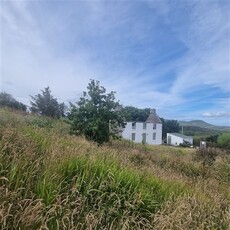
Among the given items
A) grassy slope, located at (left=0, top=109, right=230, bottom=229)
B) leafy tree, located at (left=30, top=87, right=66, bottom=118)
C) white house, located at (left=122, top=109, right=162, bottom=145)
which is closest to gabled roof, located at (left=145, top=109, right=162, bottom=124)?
white house, located at (left=122, top=109, right=162, bottom=145)

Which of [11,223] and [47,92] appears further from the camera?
[47,92]

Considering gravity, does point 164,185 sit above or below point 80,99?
below

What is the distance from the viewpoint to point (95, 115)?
1469 cm

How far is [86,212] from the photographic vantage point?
10.1 feet

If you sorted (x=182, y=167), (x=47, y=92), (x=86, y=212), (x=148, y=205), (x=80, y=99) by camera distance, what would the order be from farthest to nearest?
(x=47, y=92)
(x=80, y=99)
(x=182, y=167)
(x=148, y=205)
(x=86, y=212)

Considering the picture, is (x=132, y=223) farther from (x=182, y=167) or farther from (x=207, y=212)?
(x=182, y=167)

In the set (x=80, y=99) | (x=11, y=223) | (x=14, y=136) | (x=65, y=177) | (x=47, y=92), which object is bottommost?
(x=11, y=223)

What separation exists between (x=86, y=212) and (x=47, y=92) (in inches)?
1463

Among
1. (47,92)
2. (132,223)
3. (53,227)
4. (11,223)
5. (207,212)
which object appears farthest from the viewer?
(47,92)

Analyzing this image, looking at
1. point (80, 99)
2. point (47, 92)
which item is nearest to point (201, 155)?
point (80, 99)

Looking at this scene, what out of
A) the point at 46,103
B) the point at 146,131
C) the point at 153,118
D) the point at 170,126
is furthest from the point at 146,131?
the point at 170,126

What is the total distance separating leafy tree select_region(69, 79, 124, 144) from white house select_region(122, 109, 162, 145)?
3913cm

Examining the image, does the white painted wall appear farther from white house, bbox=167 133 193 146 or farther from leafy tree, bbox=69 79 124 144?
leafy tree, bbox=69 79 124 144

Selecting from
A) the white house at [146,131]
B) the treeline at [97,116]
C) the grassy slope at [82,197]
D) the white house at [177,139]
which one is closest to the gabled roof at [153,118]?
the white house at [146,131]
